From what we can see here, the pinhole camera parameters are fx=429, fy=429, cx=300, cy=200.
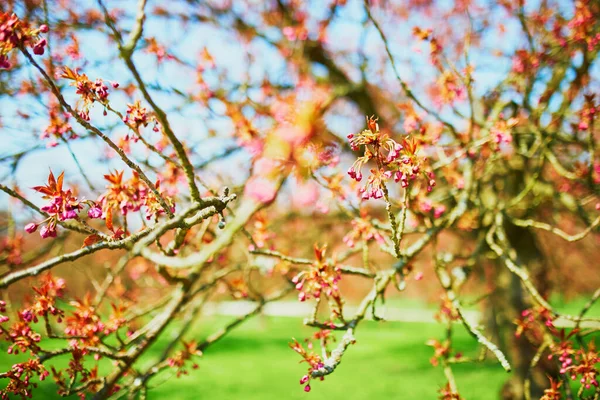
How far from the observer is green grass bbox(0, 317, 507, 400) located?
29.7 feet

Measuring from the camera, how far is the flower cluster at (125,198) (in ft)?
6.34

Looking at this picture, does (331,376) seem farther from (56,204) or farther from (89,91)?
(89,91)

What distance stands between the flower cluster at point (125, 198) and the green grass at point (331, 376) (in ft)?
16.8

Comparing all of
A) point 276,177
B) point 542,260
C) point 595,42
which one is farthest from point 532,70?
point 276,177

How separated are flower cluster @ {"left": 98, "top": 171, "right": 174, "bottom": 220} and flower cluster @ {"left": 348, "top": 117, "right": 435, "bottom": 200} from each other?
3.06 feet

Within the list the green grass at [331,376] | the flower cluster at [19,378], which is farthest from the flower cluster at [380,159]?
the green grass at [331,376]

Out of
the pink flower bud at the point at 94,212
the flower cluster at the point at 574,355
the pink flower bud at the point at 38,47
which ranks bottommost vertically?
the flower cluster at the point at 574,355

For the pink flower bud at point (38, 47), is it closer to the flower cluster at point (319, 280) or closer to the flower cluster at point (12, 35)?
the flower cluster at point (12, 35)

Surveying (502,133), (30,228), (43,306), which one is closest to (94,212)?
(30,228)

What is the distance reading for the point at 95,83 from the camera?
73.2 inches

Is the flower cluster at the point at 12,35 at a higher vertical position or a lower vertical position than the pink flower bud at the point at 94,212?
higher

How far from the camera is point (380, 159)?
1795 mm

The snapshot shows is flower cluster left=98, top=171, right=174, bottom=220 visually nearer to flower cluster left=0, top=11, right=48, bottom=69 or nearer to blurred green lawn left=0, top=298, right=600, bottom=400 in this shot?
flower cluster left=0, top=11, right=48, bottom=69

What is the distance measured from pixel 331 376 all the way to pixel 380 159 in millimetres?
10143
